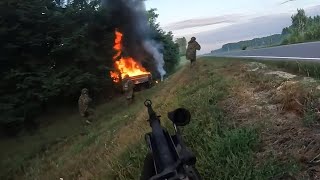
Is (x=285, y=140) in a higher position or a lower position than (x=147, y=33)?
lower

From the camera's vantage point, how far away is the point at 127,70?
116ft

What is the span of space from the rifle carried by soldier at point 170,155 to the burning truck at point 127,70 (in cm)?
2851

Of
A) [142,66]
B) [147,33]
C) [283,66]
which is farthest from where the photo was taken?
[147,33]

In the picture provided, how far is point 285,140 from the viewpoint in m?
5.23

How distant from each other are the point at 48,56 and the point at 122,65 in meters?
7.86

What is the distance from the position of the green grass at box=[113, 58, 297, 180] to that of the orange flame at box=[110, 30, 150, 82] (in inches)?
1038

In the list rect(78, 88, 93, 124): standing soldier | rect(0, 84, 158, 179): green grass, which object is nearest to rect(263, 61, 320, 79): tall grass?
rect(0, 84, 158, 179): green grass

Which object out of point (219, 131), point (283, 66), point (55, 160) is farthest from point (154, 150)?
point (55, 160)

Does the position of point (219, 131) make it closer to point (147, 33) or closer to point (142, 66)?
point (142, 66)

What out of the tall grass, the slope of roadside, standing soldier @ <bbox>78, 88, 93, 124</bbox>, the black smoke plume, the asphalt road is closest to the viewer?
the slope of roadside

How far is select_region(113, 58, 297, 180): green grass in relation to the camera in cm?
477

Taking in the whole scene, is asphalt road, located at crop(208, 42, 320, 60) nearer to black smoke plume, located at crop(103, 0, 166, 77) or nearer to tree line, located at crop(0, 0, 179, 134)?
tree line, located at crop(0, 0, 179, 134)

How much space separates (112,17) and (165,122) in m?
29.1

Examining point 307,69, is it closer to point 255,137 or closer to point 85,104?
point 255,137
